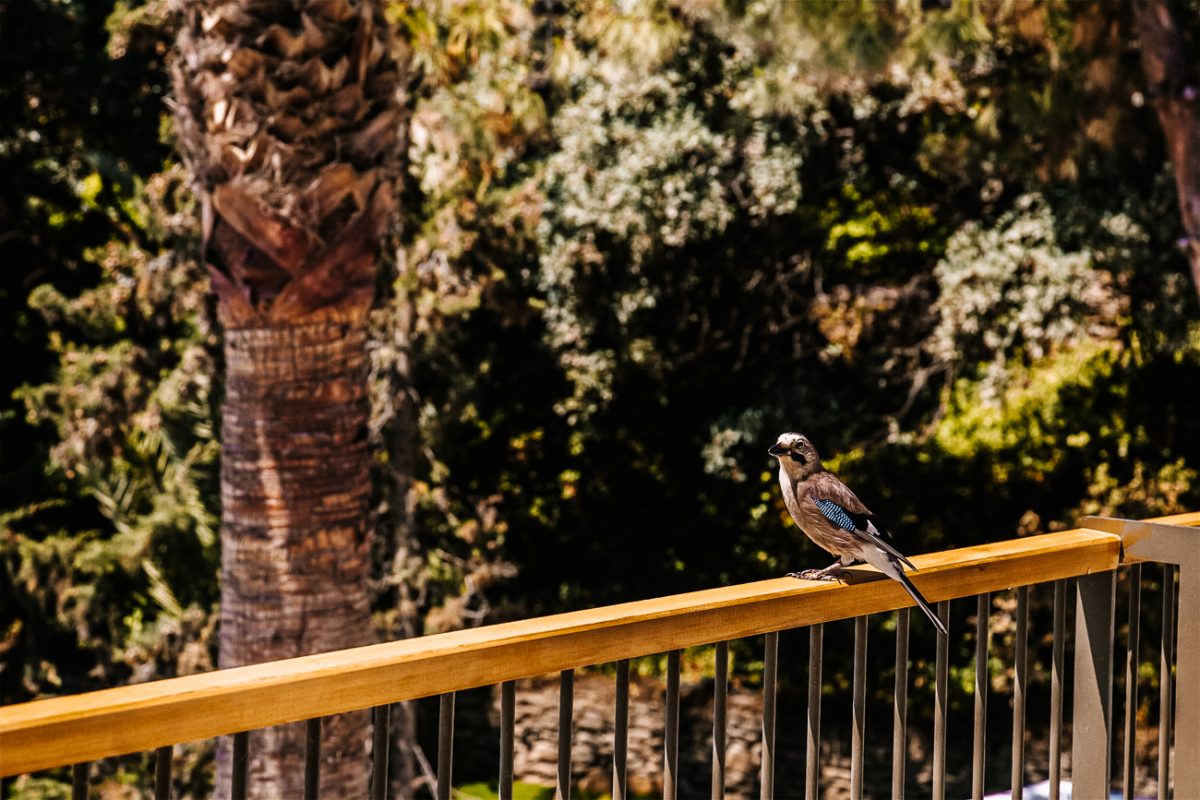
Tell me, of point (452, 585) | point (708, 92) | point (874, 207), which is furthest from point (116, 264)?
point (874, 207)

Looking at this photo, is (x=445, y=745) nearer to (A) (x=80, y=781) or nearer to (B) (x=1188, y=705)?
(A) (x=80, y=781)

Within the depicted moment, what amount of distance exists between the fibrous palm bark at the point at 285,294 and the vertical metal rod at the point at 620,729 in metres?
3.57

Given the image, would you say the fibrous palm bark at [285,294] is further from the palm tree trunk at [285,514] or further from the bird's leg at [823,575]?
the bird's leg at [823,575]

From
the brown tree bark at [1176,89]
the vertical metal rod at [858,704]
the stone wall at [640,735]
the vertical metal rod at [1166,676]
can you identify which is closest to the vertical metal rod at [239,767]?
the vertical metal rod at [858,704]

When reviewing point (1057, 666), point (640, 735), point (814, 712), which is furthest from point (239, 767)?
point (640, 735)

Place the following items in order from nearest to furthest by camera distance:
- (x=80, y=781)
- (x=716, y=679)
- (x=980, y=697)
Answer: (x=80, y=781) → (x=716, y=679) → (x=980, y=697)

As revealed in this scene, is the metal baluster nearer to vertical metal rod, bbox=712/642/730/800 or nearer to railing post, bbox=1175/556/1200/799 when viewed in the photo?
vertical metal rod, bbox=712/642/730/800

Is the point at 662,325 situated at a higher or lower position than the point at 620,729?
higher

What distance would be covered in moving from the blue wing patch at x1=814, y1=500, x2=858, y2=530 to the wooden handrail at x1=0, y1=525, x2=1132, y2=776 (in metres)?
0.10

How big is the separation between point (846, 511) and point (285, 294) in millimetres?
3633

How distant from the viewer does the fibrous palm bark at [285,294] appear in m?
5.41

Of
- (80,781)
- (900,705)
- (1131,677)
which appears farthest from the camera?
(1131,677)

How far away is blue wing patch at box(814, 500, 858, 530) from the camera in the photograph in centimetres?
238

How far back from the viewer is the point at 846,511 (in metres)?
2.41
